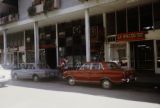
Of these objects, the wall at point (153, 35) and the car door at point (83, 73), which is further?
the wall at point (153, 35)

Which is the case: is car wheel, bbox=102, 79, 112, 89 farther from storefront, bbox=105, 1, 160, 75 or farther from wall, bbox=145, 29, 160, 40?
wall, bbox=145, 29, 160, 40

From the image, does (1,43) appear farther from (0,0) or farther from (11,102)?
(11,102)

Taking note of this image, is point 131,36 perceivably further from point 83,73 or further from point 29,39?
point 29,39

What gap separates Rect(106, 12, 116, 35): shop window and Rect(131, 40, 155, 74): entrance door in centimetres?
224

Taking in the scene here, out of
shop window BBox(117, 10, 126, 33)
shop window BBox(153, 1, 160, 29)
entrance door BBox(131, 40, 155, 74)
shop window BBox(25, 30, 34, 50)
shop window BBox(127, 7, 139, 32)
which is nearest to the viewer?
shop window BBox(153, 1, 160, 29)

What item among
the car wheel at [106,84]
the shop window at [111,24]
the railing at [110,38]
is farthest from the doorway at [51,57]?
the car wheel at [106,84]

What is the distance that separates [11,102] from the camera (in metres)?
10.8

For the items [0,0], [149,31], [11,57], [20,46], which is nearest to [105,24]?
[149,31]

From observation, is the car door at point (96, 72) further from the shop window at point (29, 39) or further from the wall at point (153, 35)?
the shop window at point (29, 39)

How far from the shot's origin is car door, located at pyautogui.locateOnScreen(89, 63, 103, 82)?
14547 millimetres

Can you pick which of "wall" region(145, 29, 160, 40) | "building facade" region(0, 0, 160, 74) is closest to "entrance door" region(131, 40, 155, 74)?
"building facade" region(0, 0, 160, 74)

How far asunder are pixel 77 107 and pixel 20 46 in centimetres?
2476

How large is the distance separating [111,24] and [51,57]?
8.94 meters

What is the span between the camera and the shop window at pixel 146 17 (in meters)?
19.6
